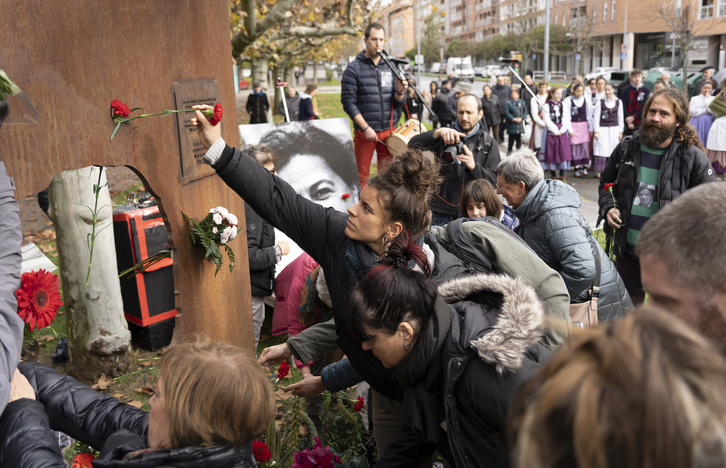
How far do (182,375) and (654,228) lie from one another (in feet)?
4.22

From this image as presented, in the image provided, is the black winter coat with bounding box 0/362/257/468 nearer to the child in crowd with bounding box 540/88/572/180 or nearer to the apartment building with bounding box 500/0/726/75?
the child in crowd with bounding box 540/88/572/180

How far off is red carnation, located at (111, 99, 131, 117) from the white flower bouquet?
73cm

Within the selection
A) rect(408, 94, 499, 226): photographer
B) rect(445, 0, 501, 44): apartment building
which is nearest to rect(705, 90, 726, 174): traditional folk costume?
rect(408, 94, 499, 226): photographer

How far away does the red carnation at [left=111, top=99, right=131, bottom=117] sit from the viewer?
2.54 meters

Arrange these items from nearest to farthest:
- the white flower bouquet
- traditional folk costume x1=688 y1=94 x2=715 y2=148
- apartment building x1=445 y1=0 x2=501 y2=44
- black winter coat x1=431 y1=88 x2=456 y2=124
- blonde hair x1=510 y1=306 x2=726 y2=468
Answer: blonde hair x1=510 y1=306 x2=726 y2=468 → the white flower bouquet → traditional folk costume x1=688 y1=94 x2=715 y2=148 → black winter coat x1=431 y1=88 x2=456 y2=124 → apartment building x1=445 y1=0 x2=501 y2=44

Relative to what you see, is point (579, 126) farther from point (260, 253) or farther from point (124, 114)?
point (124, 114)

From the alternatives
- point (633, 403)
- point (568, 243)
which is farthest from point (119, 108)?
point (568, 243)

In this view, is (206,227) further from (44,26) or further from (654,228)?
(654,228)

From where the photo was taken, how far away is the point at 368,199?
260 centimetres

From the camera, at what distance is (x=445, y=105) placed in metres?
15.7

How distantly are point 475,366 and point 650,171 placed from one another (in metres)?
2.97

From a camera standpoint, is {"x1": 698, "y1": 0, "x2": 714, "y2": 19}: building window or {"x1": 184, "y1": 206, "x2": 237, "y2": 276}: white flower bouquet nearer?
{"x1": 184, "y1": 206, "x2": 237, "y2": 276}: white flower bouquet

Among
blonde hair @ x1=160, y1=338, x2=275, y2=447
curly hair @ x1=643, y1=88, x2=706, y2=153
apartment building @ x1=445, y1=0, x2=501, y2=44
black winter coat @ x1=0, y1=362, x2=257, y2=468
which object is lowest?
black winter coat @ x1=0, y1=362, x2=257, y2=468

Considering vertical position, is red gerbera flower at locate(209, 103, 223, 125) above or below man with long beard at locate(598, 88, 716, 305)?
above
